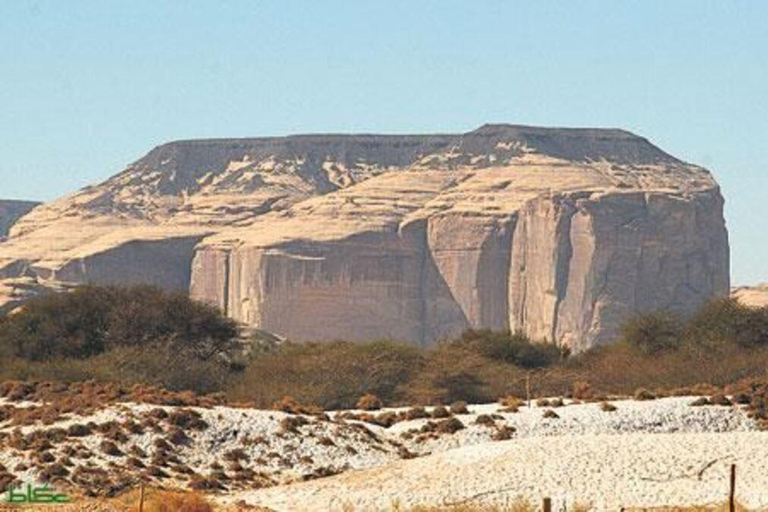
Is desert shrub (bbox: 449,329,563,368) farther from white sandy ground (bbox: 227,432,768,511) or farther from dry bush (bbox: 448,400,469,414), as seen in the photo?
white sandy ground (bbox: 227,432,768,511)

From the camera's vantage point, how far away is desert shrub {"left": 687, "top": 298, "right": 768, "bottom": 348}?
51.9m

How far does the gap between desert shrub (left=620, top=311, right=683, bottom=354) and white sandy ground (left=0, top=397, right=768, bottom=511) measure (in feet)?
50.9

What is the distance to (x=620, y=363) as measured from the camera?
5166 cm

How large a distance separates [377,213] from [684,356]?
85024 mm

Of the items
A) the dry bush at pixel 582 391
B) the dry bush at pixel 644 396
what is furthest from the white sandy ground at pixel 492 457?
the dry bush at pixel 582 391

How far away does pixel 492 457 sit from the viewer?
30516 millimetres

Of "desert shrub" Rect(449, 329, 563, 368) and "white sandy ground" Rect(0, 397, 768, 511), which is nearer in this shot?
"white sandy ground" Rect(0, 397, 768, 511)

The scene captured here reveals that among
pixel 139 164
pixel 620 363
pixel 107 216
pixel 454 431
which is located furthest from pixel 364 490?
pixel 139 164

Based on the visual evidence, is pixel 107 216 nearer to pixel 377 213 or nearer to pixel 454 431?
pixel 377 213

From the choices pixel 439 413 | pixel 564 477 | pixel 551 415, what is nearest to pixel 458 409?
pixel 439 413

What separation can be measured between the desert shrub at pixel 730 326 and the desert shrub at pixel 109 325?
46.3 ft

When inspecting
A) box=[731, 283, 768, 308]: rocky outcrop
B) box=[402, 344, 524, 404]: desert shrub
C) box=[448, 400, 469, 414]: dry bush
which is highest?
box=[448, 400, 469, 414]: dry bush

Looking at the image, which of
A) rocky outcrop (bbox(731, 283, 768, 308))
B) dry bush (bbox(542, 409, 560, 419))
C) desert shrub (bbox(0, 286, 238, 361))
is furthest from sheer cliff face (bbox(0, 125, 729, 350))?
dry bush (bbox(542, 409, 560, 419))

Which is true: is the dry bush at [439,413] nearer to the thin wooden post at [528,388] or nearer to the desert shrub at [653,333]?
the thin wooden post at [528,388]
